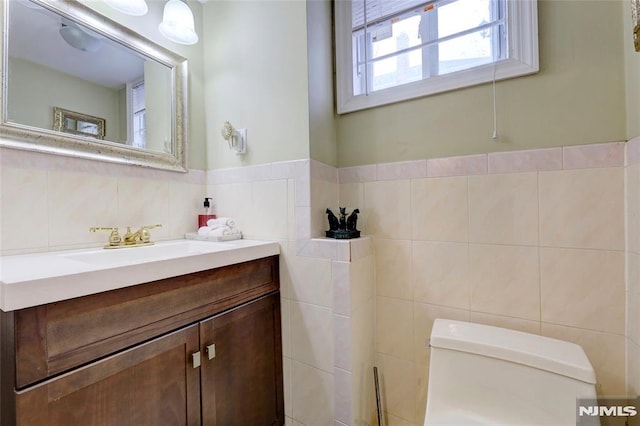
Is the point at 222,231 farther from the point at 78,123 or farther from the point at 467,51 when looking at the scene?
the point at 467,51

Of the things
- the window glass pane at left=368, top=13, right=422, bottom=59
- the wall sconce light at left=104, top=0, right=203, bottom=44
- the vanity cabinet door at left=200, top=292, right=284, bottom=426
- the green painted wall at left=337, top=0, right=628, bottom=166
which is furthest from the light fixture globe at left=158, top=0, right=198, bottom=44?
the vanity cabinet door at left=200, top=292, right=284, bottom=426

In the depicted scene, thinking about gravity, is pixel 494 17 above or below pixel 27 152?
above

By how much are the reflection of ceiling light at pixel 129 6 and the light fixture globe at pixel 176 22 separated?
129mm

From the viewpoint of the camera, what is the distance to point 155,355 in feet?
2.70

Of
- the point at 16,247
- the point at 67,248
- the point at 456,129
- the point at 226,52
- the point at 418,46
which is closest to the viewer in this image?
the point at 16,247

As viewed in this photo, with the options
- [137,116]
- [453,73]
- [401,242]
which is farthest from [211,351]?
[453,73]

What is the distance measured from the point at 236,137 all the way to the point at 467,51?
1154mm

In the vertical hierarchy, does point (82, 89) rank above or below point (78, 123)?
above

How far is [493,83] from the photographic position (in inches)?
43.9

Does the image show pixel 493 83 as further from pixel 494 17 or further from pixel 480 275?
pixel 480 275

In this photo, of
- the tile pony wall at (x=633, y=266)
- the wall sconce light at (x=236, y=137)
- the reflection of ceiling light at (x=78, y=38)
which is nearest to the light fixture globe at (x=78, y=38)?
the reflection of ceiling light at (x=78, y=38)

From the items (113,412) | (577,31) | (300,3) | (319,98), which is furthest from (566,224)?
(113,412)

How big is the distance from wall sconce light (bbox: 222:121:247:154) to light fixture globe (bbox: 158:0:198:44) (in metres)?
0.45

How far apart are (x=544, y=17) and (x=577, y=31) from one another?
0.42 ft
